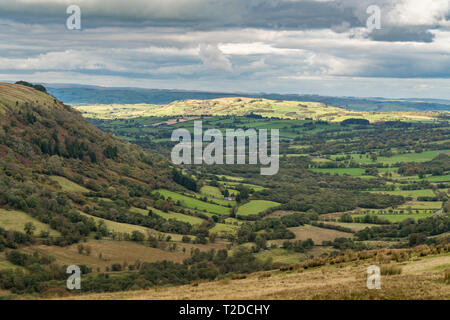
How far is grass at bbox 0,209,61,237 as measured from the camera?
88062mm

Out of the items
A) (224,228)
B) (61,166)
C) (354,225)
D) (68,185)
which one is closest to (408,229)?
(354,225)

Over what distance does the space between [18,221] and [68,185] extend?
34214 millimetres

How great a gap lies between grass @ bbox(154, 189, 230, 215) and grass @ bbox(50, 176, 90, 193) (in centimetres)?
3111

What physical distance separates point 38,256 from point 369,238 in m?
77.9

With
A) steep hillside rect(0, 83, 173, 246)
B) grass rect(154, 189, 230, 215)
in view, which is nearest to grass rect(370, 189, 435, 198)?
grass rect(154, 189, 230, 215)

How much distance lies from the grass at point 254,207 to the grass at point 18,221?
61.8 meters

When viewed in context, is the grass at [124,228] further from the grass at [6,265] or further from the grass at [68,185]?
the grass at [6,265]

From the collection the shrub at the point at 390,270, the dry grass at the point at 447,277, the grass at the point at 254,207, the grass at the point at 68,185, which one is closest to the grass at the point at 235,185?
the grass at the point at 254,207

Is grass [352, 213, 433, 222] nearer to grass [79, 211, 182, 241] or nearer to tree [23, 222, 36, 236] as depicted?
grass [79, 211, 182, 241]

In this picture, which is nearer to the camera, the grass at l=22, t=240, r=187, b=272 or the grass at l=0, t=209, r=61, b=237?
the grass at l=22, t=240, r=187, b=272

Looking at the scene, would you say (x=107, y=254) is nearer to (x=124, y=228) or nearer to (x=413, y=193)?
(x=124, y=228)

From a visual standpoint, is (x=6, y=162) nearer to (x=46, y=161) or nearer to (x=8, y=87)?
(x=46, y=161)
